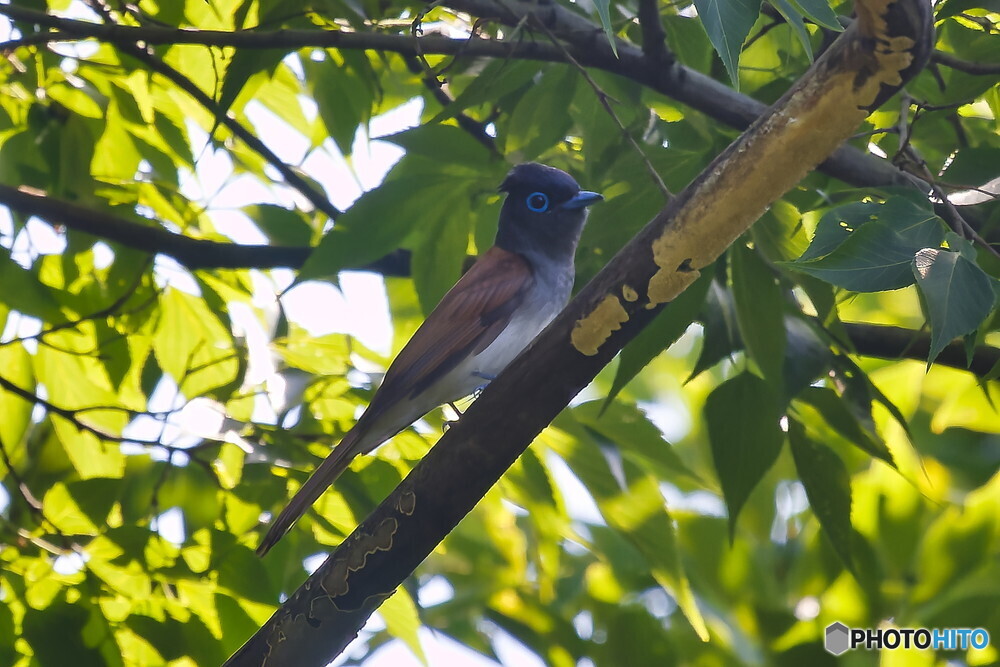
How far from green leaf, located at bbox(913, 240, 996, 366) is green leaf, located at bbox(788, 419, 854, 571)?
54.8 inches

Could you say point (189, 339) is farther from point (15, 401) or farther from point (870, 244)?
point (870, 244)

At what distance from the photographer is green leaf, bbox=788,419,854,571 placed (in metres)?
2.92

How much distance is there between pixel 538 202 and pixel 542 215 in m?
0.07

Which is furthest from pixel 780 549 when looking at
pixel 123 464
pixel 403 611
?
pixel 123 464

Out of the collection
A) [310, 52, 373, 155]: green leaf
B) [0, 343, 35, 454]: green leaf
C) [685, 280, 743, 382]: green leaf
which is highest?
[310, 52, 373, 155]: green leaf

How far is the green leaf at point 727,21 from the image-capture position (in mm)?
1727

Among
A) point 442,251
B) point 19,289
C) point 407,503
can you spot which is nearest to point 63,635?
point 407,503

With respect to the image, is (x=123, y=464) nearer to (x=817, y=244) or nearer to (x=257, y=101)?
(x=257, y=101)

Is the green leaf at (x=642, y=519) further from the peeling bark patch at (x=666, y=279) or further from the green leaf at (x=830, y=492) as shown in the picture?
the peeling bark patch at (x=666, y=279)

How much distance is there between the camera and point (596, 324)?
2.09 meters

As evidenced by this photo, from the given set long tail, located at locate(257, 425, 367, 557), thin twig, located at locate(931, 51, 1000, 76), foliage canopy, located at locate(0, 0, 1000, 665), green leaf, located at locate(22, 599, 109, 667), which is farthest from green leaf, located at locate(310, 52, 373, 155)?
thin twig, located at locate(931, 51, 1000, 76)

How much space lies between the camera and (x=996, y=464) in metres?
7.16

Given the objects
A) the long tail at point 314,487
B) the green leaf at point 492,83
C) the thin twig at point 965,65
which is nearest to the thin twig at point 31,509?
the long tail at point 314,487

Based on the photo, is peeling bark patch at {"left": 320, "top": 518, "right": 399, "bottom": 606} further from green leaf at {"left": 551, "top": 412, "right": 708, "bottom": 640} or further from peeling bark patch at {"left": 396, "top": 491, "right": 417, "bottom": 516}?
green leaf at {"left": 551, "top": 412, "right": 708, "bottom": 640}
